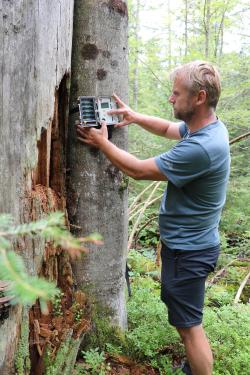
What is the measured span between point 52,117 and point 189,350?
179cm

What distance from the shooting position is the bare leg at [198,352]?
260 centimetres

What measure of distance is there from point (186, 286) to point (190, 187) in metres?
0.69

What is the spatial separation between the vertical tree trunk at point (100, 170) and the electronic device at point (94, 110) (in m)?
0.06

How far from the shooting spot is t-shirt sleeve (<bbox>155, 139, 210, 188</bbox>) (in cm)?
242

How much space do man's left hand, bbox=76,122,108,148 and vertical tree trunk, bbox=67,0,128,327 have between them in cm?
6

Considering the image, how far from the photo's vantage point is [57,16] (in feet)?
6.88

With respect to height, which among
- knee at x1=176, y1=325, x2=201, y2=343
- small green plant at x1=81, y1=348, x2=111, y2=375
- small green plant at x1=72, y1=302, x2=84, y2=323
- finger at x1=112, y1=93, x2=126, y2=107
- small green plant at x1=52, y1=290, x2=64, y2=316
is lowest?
small green plant at x1=81, y1=348, x2=111, y2=375

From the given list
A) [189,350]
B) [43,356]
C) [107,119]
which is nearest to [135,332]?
[189,350]

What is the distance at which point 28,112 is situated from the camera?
1.92m

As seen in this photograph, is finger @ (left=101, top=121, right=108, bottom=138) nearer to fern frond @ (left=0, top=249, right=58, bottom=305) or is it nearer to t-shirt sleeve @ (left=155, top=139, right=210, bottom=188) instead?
t-shirt sleeve @ (left=155, top=139, right=210, bottom=188)

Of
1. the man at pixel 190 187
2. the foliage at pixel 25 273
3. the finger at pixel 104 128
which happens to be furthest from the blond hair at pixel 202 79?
the foliage at pixel 25 273

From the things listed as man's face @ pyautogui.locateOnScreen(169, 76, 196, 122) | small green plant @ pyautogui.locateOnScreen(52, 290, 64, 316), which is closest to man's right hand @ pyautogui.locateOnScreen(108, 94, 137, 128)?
man's face @ pyautogui.locateOnScreen(169, 76, 196, 122)

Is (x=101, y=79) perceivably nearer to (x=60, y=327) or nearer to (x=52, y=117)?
(x=52, y=117)

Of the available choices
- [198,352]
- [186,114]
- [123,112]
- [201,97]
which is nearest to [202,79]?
[201,97]
